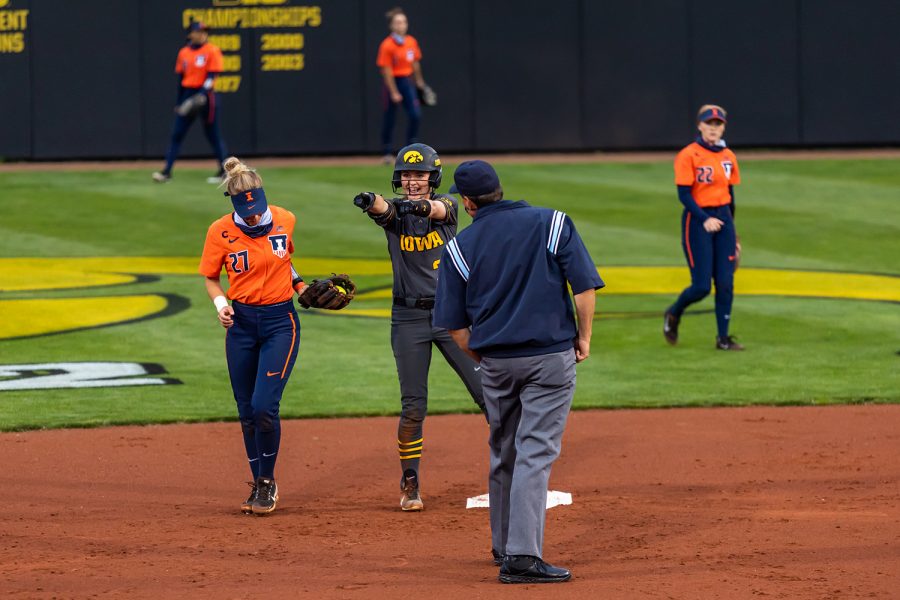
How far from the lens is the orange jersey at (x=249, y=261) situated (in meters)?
8.75

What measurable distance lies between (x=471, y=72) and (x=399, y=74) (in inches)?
106

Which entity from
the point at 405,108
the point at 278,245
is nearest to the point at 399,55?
the point at 405,108

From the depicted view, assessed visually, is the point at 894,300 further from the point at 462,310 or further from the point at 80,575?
the point at 80,575

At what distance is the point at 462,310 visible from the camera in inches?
286

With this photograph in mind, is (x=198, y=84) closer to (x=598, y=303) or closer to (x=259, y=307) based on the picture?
(x=598, y=303)

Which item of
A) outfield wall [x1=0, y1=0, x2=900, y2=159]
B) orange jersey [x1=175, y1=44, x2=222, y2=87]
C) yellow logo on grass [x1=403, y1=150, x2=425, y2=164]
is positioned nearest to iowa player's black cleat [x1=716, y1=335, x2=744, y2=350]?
yellow logo on grass [x1=403, y1=150, x2=425, y2=164]

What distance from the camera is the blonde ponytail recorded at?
28.2 feet

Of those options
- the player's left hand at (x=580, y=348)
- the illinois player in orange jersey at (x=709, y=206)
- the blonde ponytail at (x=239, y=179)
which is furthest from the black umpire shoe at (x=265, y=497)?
the illinois player in orange jersey at (x=709, y=206)

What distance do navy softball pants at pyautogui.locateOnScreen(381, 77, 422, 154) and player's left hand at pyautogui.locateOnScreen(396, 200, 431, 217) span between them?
17161mm

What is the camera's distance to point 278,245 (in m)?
8.82

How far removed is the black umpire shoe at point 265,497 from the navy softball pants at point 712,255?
612cm

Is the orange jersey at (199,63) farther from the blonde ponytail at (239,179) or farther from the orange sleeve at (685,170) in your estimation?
the blonde ponytail at (239,179)

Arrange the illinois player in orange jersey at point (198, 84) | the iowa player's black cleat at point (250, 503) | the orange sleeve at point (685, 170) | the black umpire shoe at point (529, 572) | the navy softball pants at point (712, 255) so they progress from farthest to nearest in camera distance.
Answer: the illinois player in orange jersey at point (198, 84)
the navy softball pants at point (712, 255)
the orange sleeve at point (685, 170)
the iowa player's black cleat at point (250, 503)
the black umpire shoe at point (529, 572)

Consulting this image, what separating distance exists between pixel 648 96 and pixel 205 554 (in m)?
21.7
